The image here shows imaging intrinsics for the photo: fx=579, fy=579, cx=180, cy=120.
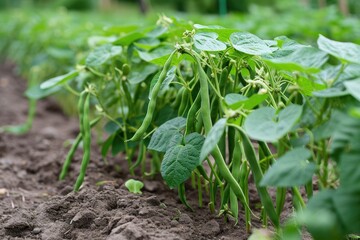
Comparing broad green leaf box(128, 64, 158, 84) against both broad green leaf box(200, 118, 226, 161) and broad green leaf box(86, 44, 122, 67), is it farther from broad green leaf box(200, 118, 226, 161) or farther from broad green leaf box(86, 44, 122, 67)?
broad green leaf box(200, 118, 226, 161)

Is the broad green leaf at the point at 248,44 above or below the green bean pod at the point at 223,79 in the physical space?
above

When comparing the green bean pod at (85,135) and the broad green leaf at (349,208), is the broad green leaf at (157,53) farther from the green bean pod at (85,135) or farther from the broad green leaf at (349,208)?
the broad green leaf at (349,208)

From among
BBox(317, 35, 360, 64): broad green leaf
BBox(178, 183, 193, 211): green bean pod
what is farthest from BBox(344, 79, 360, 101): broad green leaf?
BBox(178, 183, 193, 211): green bean pod

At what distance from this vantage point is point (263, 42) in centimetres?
172

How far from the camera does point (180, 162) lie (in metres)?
1.64

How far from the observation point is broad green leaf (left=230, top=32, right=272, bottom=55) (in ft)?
5.30

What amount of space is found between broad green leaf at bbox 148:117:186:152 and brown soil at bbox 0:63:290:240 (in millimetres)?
193

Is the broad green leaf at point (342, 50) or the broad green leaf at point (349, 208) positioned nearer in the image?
the broad green leaf at point (349, 208)

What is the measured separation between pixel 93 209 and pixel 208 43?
0.63 meters

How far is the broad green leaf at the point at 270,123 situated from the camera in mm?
1282

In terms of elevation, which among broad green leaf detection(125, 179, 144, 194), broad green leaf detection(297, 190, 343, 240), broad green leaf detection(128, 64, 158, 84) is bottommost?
broad green leaf detection(125, 179, 144, 194)

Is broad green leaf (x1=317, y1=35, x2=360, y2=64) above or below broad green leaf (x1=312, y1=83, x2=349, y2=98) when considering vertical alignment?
above

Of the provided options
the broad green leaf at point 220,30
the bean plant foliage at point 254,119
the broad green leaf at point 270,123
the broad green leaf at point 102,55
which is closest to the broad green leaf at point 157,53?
the bean plant foliage at point 254,119

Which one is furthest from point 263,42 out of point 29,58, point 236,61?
point 29,58
